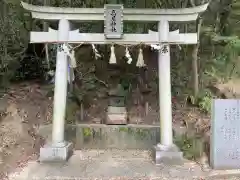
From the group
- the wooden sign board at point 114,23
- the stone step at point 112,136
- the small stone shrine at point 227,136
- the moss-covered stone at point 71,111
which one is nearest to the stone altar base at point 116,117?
the stone step at point 112,136

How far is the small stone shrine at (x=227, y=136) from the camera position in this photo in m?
6.30

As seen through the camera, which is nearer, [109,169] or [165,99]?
[109,169]

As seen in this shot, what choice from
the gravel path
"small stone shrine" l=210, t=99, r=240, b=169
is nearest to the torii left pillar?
the gravel path

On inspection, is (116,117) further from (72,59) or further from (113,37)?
(113,37)

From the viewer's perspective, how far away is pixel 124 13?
6797mm

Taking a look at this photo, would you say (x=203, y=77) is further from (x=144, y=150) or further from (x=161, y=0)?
(x=144, y=150)

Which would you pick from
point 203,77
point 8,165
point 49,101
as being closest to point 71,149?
point 8,165

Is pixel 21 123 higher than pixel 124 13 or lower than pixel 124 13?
lower

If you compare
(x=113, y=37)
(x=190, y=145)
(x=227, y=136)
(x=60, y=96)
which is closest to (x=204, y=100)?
(x=190, y=145)

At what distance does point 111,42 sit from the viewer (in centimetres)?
687

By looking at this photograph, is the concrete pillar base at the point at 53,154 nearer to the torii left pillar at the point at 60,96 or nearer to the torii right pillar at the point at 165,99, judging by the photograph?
the torii left pillar at the point at 60,96

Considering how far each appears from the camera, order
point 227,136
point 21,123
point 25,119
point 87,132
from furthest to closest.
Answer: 1. point 25,119
2. point 21,123
3. point 87,132
4. point 227,136

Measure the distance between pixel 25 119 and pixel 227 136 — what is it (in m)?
4.74

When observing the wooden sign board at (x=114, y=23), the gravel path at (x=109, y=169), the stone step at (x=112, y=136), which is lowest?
the gravel path at (x=109, y=169)
